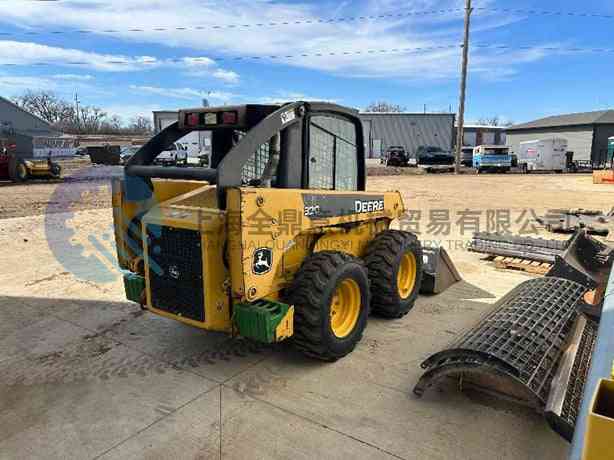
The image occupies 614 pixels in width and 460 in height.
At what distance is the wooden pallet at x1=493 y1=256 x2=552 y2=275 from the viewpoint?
677cm

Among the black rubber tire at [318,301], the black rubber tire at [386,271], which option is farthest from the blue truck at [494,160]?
the black rubber tire at [318,301]

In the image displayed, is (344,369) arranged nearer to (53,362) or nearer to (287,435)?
(287,435)

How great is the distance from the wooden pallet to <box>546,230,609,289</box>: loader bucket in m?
0.58

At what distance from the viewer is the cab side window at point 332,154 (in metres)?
4.05

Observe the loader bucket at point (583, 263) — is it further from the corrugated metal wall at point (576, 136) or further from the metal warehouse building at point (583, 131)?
the corrugated metal wall at point (576, 136)

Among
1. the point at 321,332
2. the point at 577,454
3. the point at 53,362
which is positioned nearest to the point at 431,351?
the point at 321,332

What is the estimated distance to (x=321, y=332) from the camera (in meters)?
3.62

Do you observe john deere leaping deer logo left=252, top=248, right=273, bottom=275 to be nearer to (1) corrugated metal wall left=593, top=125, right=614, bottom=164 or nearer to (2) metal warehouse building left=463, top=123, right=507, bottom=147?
(1) corrugated metal wall left=593, top=125, right=614, bottom=164

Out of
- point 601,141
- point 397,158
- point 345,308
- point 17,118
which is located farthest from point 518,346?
point 601,141

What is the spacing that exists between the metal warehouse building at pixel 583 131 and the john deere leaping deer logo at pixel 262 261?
48.2 metres

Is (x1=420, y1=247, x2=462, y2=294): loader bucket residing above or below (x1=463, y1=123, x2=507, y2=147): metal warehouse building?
below

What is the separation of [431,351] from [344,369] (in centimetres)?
90

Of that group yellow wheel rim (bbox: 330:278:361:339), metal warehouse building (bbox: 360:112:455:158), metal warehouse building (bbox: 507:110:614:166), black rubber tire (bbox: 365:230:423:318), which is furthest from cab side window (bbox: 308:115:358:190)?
metal warehouse building (bbox: 360:112:455:158)

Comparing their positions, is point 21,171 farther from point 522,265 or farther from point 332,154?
point 522,265
